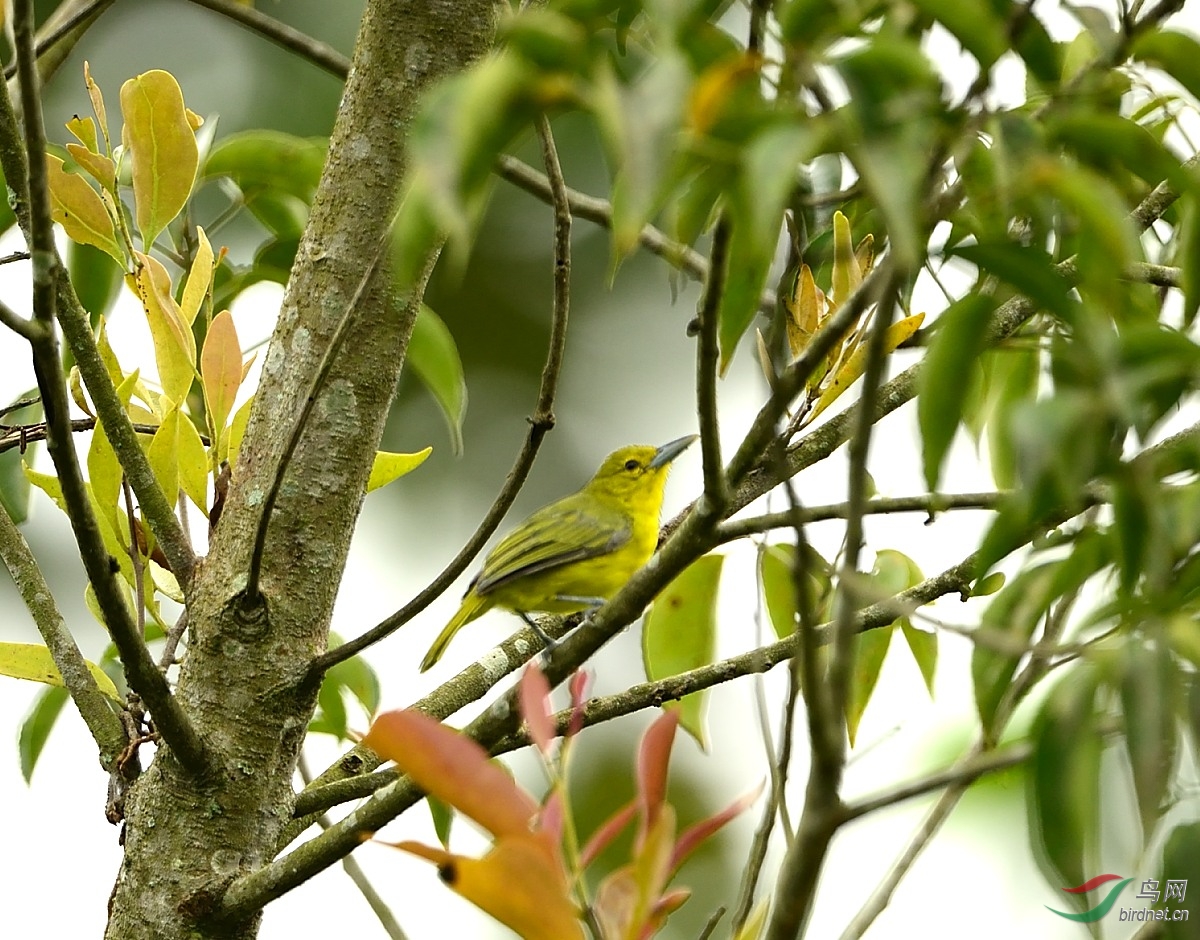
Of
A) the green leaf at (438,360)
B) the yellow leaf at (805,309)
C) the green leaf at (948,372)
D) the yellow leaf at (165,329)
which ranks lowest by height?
the green leaf at (948,372)

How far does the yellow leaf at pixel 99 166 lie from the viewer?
2.15 meters

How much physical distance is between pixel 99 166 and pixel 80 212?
0.10m

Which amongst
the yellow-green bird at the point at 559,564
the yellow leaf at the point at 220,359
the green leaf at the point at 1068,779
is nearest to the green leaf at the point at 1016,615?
the green leaf at the point at 1068,779

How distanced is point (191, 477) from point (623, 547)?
247 centimetres

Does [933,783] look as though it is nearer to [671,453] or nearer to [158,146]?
[158,146]

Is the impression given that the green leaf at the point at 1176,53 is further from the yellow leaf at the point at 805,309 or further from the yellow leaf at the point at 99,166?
the yellow leaf at the point at 99,166

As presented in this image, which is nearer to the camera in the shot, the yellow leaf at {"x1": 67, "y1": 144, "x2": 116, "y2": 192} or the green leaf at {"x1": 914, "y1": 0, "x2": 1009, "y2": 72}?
the green leaf at {"x1": 914, "y1": 0, "x2": 1009, "y2": 72}

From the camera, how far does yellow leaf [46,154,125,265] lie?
82.7 inches

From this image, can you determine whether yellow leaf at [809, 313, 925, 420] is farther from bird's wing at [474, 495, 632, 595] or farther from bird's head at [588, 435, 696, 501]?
bird's head at [588, 435, 696, 501]

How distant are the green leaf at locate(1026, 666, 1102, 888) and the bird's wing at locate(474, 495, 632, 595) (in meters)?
3.20

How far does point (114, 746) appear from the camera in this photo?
2.12 meters

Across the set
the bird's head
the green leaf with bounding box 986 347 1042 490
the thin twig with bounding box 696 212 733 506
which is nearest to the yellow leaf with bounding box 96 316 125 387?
the thin twig with bounding box 696 212 733 506

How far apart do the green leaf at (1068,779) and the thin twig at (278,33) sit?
76.6 inches

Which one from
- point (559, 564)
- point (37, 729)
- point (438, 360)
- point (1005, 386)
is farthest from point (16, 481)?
point (559, 564)
